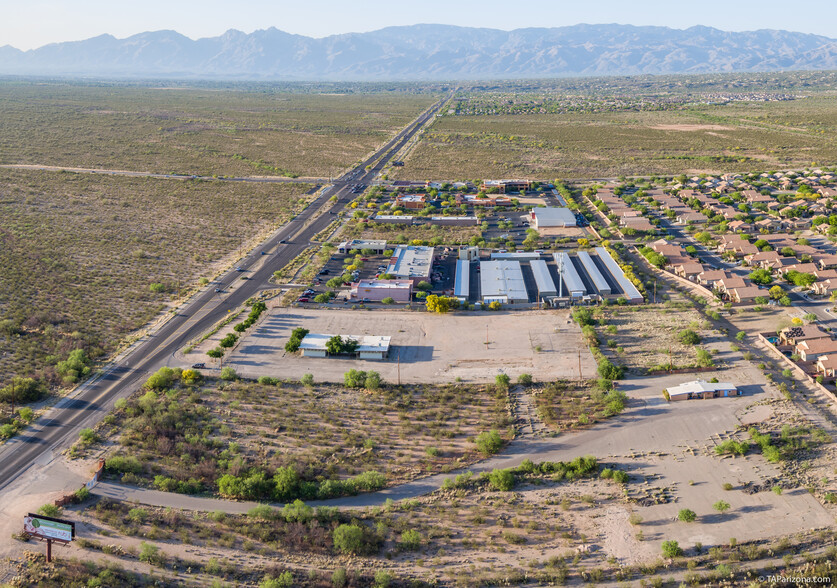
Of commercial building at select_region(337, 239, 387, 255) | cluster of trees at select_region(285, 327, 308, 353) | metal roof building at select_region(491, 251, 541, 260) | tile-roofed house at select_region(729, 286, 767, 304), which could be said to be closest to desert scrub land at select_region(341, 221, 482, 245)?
commercial building at select_region(337, 239, 387, 255)

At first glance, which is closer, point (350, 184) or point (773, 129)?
point (350, 184)

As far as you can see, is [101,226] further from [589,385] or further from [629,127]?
[629,127]

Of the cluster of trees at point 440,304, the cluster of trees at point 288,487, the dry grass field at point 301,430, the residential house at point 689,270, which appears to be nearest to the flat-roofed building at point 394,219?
the cluster of trees at point 440,304

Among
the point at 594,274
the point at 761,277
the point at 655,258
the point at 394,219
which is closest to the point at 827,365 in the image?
the point at 761,277

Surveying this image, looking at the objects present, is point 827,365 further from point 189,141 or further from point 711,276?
point 189,141

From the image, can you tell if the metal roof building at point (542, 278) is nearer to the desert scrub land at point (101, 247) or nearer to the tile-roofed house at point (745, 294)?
the tile-roofed house at point (745, 294)

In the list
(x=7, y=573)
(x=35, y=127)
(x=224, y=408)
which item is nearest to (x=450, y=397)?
(x=224, y=408)
